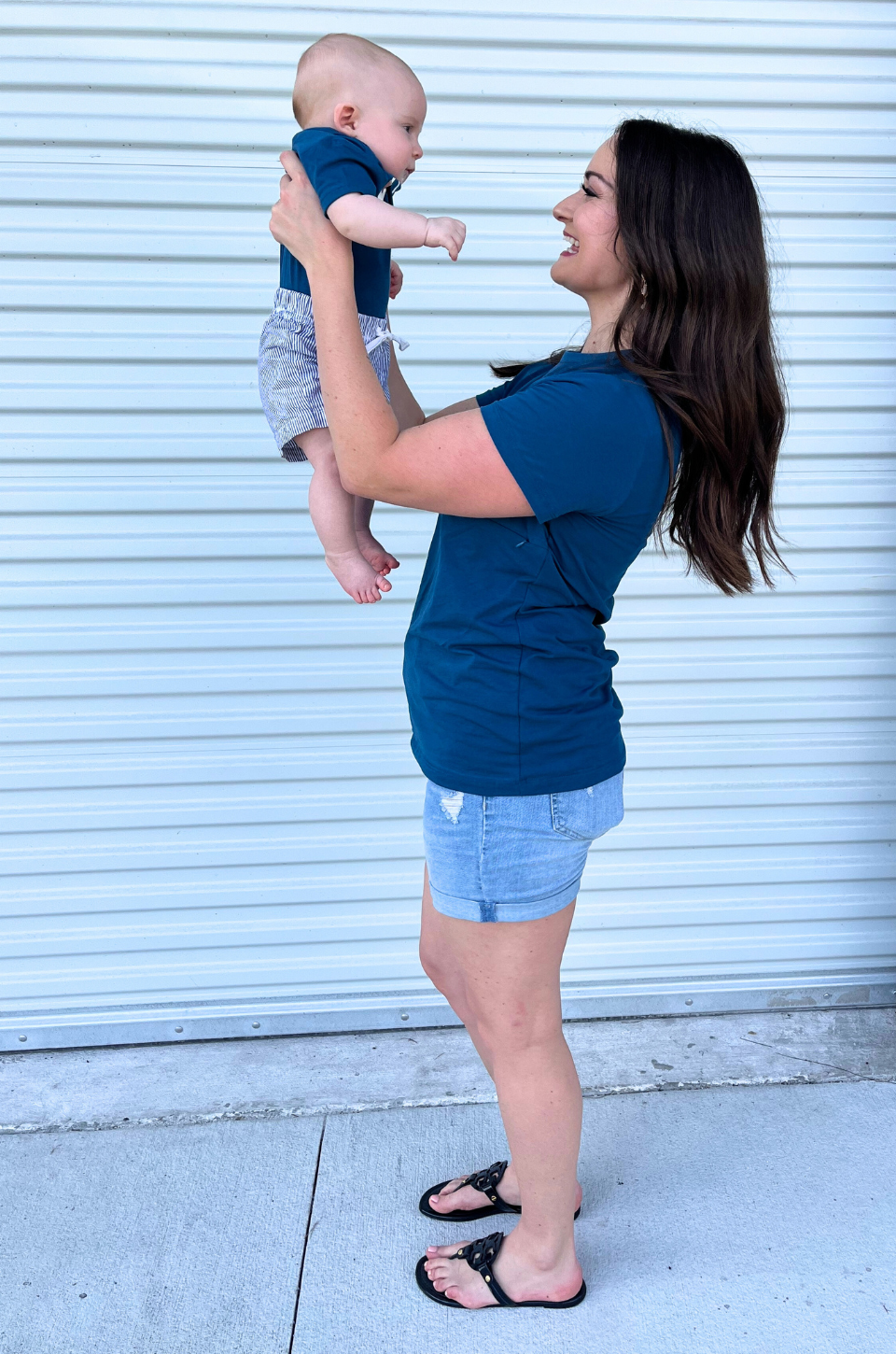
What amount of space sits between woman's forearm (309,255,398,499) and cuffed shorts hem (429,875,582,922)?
0.72m

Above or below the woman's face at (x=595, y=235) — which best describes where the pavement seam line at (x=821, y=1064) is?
below

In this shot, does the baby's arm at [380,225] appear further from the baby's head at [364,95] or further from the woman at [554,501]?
the baby's head at [364,95]

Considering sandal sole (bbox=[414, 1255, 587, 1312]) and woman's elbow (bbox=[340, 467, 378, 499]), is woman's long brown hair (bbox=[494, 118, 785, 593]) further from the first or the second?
sandal sole (bbox=[414, 1255, 587, 1312])

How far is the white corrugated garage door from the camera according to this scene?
2.51 metres

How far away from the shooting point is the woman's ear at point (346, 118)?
1.60m

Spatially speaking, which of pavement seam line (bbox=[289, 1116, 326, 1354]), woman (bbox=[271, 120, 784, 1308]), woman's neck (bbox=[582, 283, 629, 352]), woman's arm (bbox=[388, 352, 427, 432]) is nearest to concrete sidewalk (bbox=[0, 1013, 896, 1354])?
pavement seam line (bbox=[289, 1116, 326, 1354])

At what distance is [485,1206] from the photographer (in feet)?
7.38

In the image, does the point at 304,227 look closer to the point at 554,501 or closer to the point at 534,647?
the point at 554,501

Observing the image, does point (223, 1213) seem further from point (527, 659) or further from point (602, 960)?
point (527, 659)

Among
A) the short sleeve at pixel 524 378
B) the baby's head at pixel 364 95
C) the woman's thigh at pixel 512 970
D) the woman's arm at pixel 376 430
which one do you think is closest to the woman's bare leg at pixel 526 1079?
the woman's thigh at pixel 512 970

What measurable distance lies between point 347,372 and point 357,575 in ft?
1.37

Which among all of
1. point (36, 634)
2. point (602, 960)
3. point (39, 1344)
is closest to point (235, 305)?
point (36, 634)

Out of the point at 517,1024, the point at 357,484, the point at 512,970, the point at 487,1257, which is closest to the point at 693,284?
the point at 357,484

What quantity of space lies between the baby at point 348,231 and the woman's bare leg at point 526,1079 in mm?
647
